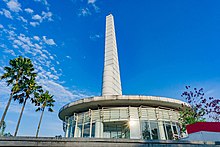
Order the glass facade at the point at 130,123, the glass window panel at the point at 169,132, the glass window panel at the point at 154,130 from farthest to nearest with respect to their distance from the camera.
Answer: the glass window panel at the point at 169,132
the glass facade at the point at 130,123
the glass window panel at the point at 154,130

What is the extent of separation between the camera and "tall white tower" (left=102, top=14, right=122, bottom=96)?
27991mm

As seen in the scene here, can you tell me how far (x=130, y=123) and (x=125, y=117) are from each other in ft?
3.04

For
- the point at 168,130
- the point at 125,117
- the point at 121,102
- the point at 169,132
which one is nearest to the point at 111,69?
the point at 121,102

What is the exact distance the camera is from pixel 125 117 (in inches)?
833

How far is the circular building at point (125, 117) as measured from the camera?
67.4 ft

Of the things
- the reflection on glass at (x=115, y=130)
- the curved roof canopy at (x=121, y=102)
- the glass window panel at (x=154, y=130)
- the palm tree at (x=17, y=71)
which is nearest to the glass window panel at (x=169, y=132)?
the glass window panel at (x=154, y=130)

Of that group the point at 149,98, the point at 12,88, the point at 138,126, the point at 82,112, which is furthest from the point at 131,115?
the point at 12,88

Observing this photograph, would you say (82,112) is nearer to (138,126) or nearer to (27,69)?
(138,126)

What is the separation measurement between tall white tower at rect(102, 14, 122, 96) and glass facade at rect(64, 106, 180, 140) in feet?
19.7

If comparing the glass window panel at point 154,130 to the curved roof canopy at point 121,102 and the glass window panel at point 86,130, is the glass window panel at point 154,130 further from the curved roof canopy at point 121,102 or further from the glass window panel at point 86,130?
the glass window panel at point 86,130

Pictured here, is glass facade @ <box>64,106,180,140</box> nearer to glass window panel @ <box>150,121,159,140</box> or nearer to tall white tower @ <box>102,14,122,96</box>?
glass window panel @ <box>150,121,159,140</box>

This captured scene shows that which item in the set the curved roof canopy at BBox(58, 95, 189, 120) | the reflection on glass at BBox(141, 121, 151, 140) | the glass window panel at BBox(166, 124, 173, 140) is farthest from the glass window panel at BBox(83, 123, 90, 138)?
the glass window panel at BBox(166, 124, 173, 140)

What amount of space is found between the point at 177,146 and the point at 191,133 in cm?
353

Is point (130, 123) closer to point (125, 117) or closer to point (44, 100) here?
point (125, 117)
